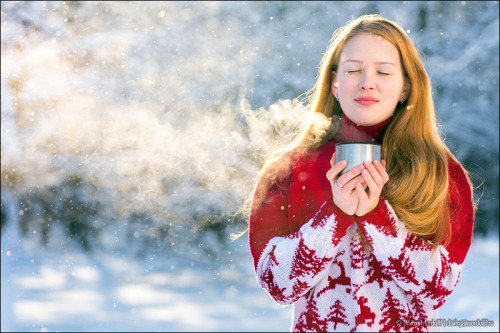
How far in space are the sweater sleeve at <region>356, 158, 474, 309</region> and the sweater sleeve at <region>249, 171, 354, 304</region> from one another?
0.10 m

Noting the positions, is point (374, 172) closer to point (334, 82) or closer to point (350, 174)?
point (350, 174)

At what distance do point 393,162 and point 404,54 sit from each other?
1.40 feet

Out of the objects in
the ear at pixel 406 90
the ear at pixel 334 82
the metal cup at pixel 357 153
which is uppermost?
the ear at pixel 334 82

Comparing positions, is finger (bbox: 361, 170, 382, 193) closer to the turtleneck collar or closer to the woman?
the woman

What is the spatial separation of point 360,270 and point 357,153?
A: 0.41m

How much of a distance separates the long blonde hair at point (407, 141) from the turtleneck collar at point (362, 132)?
0.03 meters

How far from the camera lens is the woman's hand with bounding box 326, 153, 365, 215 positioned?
1623mm

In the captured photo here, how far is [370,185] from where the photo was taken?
1635mm

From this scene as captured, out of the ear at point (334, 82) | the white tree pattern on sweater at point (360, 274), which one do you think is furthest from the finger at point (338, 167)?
the ear at point (334, 82)

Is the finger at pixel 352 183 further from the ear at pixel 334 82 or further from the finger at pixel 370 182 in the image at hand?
the ear at pixel 334 82

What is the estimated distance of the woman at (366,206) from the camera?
1.69 m

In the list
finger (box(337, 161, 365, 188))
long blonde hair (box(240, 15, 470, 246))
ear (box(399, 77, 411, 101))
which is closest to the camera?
Answer: finger (box(337, 161, 365, 188))

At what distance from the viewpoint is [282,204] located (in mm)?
1974

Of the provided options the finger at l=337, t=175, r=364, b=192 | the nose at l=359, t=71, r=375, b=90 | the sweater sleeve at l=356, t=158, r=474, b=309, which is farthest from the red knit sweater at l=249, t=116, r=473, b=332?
the nose at l=359, t=71, r=375, b=90
